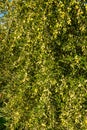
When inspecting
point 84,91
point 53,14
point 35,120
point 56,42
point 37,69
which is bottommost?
point 35,120

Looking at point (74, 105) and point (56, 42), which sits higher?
point (56, 42)

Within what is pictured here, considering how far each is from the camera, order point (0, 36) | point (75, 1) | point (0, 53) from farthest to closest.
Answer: point (0, 36) → point (0, 53) → point (75, 1)

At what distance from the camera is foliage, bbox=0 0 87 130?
10586mm

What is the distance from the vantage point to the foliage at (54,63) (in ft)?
34.7

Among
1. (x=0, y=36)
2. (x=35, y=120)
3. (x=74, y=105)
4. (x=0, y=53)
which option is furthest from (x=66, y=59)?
(x=0, y=36)

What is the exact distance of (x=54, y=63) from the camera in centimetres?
1067

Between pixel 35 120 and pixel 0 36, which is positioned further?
pixel 0 36

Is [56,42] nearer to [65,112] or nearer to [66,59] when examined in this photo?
[66,59]

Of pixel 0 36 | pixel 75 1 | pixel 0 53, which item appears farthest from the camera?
pixel 0 36

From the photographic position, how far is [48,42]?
10.8 metres

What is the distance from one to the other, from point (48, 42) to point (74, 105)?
2.31m

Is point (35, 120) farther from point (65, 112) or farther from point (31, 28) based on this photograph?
point (31, 28)

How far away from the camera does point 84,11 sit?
35.6 ft

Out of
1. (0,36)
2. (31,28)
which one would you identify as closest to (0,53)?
(0,36)
